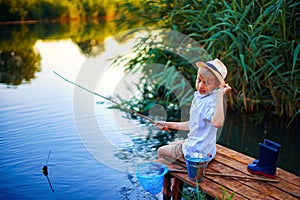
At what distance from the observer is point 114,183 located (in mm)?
3494

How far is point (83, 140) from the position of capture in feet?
14.8

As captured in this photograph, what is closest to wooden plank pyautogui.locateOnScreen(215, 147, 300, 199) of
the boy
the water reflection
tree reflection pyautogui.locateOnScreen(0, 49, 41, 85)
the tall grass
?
the boy

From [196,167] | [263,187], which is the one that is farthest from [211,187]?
[263,187]

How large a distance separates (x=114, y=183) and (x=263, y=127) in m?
2.21

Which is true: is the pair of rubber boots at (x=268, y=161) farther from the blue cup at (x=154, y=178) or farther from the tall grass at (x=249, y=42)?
the tall grass at (x=249, y=42)

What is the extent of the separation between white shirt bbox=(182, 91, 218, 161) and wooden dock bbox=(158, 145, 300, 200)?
13cm

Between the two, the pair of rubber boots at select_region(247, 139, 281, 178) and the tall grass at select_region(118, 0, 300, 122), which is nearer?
the pair of rubber boots at select_region(247, 139, 281, 178)

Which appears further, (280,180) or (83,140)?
(83,140)

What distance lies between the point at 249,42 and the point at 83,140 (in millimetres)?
2156

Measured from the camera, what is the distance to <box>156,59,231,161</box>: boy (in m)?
2.53

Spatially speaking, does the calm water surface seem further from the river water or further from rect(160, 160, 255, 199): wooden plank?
rect(160, 160, 255, 199): wooden plank

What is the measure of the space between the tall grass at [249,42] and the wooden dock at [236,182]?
5.24 feet

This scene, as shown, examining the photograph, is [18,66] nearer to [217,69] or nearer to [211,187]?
→ [217,69]

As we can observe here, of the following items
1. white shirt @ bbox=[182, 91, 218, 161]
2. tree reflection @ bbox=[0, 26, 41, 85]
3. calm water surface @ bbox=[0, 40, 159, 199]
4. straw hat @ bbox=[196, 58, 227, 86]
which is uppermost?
tree reflection @ bbox=[0, 26, 41, 85]
